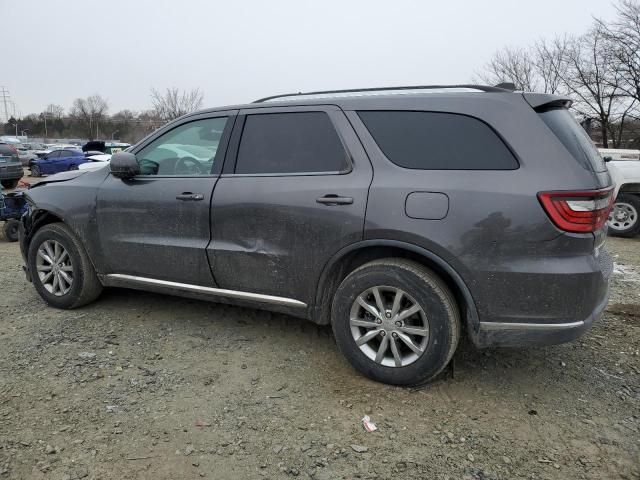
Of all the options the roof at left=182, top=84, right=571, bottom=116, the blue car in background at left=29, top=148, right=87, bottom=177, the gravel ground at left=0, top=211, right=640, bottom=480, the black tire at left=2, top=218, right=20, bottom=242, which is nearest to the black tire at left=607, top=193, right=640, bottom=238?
the gravel ground at left=0, top=211, right=640, bottom=480

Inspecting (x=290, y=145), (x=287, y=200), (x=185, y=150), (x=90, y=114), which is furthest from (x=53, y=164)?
(x=90, y=114)

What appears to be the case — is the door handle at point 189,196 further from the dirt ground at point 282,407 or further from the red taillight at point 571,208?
the red taillight at point 571,208

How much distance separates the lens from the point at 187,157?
386 cm

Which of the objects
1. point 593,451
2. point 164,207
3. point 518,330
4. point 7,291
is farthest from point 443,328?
point 7,291

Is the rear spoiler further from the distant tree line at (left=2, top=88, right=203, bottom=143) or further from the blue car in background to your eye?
the distant tree line at (left=2, top=88, right=203, bottom=143)

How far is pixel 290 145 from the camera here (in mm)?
3414

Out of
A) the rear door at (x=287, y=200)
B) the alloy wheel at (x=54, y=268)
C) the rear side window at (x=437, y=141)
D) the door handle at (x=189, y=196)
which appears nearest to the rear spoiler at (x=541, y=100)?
the rear side window at (x=437, y=141)

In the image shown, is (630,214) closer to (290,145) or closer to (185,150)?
(290,145)

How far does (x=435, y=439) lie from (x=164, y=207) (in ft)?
8.07

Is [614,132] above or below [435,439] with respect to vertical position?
above

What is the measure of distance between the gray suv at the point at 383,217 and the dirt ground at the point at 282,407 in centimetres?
35

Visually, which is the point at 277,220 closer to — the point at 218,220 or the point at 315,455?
the point at 218,220

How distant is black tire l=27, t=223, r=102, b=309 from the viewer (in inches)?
166

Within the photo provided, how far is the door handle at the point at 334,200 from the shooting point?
10.00 ft
